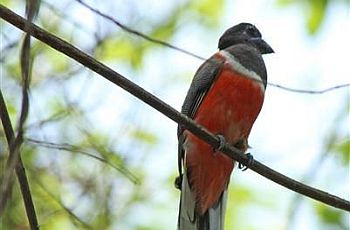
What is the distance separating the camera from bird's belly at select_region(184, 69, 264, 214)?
150 inches

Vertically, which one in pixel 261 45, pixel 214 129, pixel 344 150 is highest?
pixel 261 45

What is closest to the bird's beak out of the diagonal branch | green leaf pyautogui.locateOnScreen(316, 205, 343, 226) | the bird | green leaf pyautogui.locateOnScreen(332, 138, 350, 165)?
the bird

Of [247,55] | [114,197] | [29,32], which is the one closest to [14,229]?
[114,197]

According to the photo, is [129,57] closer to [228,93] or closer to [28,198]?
[228,93]

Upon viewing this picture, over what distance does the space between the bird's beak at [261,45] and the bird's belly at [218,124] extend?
52 cm

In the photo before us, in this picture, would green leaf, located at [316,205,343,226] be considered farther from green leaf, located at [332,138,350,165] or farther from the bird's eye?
the bird's eye

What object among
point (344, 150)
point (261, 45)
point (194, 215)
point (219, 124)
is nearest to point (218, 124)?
point (219, 124)

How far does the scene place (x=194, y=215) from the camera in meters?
3.71

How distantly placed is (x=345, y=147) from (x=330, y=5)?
1053 mm

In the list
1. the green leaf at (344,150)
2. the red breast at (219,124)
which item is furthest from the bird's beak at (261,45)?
the green leaf at (344,150)

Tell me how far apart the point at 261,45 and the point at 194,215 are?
1.14 metres

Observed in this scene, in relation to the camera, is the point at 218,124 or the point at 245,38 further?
the point at 245,38

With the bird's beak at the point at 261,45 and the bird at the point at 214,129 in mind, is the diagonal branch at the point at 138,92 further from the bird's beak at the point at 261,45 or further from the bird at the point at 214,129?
the bird's beak at the point at 261,45

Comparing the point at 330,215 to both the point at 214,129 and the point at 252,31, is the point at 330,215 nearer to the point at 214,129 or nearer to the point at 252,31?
the point at 252,31
